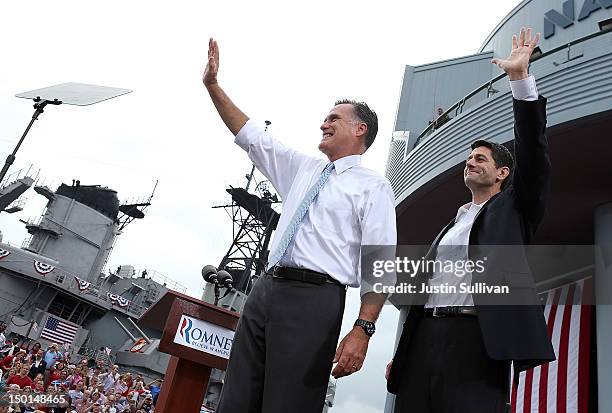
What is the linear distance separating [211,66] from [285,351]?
1.47 meters

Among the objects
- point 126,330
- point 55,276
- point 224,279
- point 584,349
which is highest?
point 55,276

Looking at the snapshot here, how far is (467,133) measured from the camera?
699cm

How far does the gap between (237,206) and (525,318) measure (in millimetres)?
30628

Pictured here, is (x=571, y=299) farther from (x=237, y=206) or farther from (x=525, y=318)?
(x=237, y=206)

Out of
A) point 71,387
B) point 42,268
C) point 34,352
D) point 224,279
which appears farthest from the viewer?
point 42,268

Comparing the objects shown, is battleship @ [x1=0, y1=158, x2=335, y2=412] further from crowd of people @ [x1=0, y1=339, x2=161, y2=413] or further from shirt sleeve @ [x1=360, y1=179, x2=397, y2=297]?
shirt sleeve @ [x1=360, y1=179, x2=397, y2=297]

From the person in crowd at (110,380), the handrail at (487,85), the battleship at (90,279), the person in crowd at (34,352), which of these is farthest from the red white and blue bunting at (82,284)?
the handrail at (487,85)

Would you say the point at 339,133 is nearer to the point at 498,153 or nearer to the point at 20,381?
the point at 498,153

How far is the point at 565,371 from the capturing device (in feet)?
22.9

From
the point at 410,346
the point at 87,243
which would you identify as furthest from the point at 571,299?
the point at 87,243

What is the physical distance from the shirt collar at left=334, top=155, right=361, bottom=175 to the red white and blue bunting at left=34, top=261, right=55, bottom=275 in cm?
2627

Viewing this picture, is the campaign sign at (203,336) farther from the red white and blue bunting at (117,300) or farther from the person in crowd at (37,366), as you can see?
the red white and blue bunting at (117,300)

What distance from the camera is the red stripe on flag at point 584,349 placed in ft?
21.7

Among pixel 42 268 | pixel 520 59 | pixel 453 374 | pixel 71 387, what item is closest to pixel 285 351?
pixel 453 374
